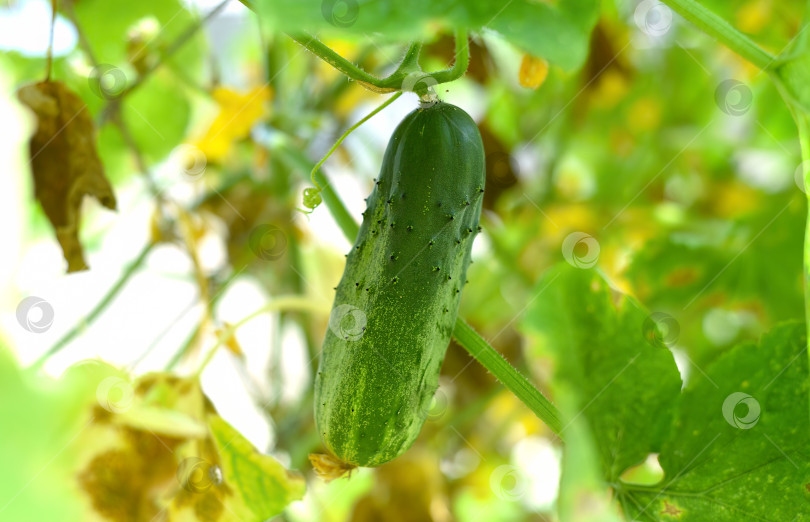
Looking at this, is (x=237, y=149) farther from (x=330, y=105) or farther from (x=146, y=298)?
(x=146, y=298)

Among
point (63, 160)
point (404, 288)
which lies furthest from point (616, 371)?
point (63, 160)

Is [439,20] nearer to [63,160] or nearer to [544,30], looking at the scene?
[544,30]

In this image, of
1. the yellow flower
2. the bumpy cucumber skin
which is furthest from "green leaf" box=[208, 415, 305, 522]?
the yellow flower

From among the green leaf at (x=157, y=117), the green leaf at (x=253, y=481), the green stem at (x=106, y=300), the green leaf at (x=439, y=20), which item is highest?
the green leaf at (x=439, y=20)

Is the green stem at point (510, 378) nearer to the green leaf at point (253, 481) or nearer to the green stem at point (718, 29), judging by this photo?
the green leaf at point (253, 481)

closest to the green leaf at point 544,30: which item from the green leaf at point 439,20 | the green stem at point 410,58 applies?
the green leaf at point 439,20

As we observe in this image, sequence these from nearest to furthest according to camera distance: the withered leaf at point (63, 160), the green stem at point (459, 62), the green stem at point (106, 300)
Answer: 1. the green stem at point (459, 62)
2. the withered leaf at point (63, 160)
3. the green stem at point (106, 300)
